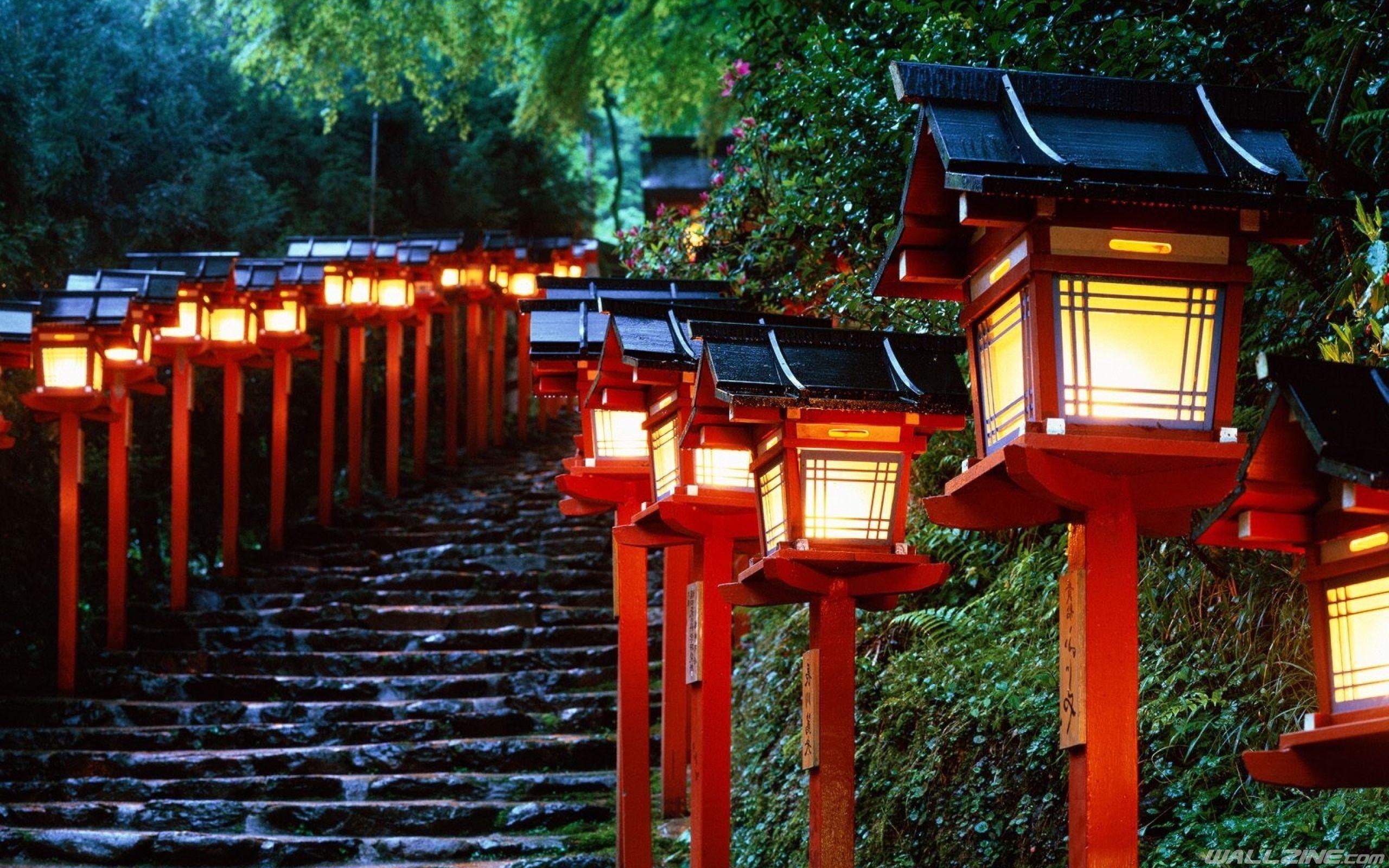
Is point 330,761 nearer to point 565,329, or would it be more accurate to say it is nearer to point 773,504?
point 565,329

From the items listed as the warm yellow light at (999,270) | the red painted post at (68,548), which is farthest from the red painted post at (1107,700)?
the red painted post at (68,548)

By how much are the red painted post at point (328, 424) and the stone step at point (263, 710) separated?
232 inches

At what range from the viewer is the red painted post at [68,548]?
15023 millimetres

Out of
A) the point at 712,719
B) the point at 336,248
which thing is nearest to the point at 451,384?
the point at 336,248

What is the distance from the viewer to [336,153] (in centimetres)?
2627

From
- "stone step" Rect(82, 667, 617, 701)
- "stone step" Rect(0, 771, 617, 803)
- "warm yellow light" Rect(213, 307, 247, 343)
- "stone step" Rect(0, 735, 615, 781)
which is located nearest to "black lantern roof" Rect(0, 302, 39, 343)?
"warm yellow light" Rect(213, 307, 247, 343)

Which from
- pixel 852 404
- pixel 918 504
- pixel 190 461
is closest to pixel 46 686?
pixel 190 461

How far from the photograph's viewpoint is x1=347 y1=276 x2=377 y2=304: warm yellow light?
2034cm

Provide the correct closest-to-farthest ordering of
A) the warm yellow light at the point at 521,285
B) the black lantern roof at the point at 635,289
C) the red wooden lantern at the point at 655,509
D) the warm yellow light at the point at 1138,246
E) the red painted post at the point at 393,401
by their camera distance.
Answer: the warm yellow light at the point at 1138,246
the red wooden lantern at the point at 655,509
the black lantern roof at the point at 635,289
the red painted post at the point at 393,401
the warm yellow light at the point at 521,285

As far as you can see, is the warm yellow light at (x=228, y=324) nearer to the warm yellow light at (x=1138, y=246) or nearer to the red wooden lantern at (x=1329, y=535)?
the warm yellow light at (x=1138, y=246)

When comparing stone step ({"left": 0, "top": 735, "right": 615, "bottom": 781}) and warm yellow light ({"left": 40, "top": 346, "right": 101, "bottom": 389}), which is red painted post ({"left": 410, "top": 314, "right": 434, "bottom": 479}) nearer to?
warm yellow light ({"left": 40, "top": 346, "right": 101, "bottom": 389})

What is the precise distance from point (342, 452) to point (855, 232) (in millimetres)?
16460

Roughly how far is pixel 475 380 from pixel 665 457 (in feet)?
51.9

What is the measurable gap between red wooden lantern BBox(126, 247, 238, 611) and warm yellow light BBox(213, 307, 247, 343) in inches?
17.0
